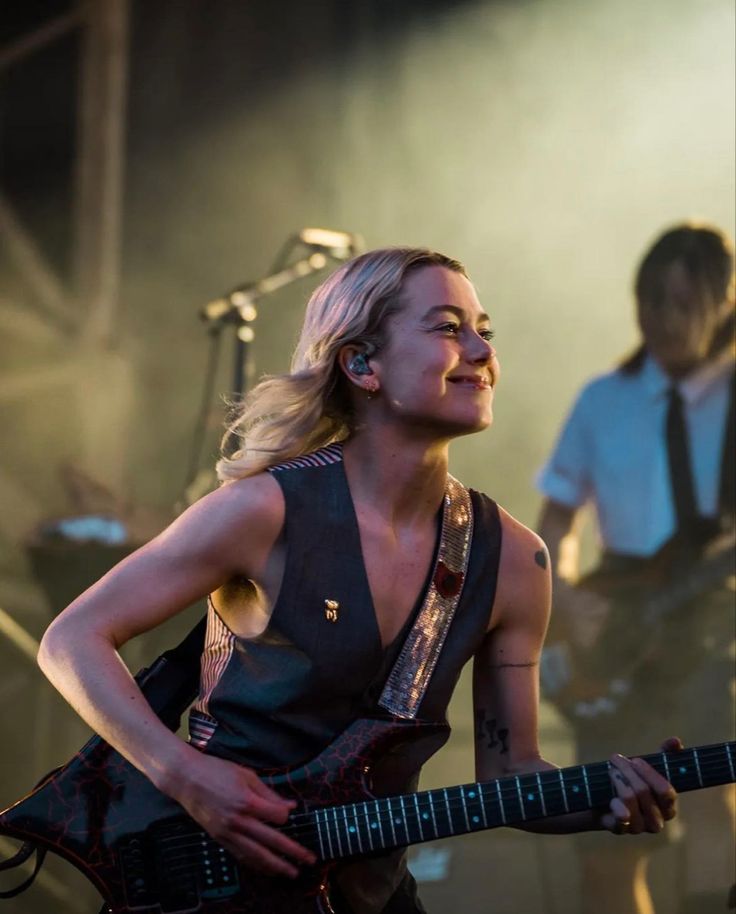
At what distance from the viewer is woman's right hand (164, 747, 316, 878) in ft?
7.79

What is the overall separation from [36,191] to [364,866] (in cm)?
380

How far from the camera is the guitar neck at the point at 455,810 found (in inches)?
95.3

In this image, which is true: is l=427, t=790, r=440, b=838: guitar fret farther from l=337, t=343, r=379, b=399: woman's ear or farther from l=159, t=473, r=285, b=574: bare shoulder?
l=337, t=343, r=379, b=399: woman's ear

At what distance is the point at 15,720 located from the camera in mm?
5016

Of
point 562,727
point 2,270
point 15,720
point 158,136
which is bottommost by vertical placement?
point 562,727

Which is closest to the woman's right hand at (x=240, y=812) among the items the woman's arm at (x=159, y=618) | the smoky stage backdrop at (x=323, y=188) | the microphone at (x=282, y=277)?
the woman's arm at (x=159, y=618)

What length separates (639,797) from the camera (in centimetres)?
237

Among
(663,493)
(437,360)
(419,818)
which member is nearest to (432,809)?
(419,818)

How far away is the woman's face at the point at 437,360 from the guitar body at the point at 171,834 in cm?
64

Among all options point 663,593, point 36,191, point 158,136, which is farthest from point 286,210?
point 663,593

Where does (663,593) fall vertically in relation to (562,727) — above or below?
above

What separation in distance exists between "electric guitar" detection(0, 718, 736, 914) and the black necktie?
2.70 meters

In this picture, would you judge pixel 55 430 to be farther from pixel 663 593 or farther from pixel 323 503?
pixel 323 503

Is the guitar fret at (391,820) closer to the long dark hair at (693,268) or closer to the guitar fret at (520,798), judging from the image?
the guitar fret at (520,798)
